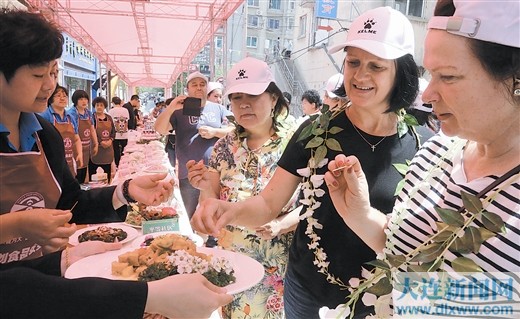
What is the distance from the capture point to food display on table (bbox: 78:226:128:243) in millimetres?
1585

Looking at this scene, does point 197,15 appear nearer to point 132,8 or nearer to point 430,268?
point 132,8

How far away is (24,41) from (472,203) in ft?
3.37

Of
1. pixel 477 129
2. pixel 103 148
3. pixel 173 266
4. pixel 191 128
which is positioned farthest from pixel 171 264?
pixel 103 148

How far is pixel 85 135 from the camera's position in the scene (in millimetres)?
4594

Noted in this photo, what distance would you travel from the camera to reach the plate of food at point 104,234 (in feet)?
5.20

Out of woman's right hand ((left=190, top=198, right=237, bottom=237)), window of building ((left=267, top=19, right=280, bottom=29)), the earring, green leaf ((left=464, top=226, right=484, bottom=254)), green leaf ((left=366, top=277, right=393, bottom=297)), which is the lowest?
green leaf ((left=366, top=277, right=393, bottom=297))

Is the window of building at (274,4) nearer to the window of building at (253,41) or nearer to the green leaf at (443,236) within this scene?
the window of building at (253,41)

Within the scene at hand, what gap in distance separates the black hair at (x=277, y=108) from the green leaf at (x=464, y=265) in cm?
118

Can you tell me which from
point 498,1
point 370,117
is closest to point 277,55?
point 370,117

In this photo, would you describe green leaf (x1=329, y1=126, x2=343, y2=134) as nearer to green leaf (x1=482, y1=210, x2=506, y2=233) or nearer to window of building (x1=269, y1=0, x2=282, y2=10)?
green leaf (x1=482, y1=210, x2=506, y2=233)

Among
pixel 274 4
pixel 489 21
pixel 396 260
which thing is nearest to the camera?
pixel 489 21

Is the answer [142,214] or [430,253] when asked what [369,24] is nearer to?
[430,253]

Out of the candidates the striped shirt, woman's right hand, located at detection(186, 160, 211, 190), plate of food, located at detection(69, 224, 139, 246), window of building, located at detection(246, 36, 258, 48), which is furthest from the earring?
window of building, located at detection(246, 36, 258, 48)

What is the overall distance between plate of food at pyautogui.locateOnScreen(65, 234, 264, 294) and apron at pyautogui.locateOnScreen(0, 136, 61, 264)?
0.12 m
